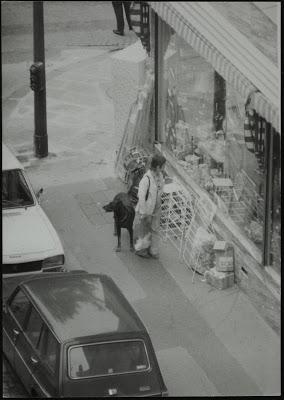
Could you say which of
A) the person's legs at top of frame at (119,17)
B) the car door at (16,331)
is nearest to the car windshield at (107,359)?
the car door at (16,331)

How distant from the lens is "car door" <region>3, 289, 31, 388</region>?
10234 millimetres

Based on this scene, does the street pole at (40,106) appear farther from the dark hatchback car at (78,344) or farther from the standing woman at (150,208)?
the dark hatchback car at (78,344)

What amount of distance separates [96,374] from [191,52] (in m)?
6.23

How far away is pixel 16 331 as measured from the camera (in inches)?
411

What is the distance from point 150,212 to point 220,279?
139 centimetres

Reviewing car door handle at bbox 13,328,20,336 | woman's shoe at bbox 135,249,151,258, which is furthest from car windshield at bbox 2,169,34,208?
car door handle at bbox 13,328,20,336

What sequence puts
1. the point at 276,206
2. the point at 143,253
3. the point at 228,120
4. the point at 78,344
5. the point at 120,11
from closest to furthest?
the point at 78,344, the point at 276,206, the point at 228,120, the point at 143,253, the point at 120,11

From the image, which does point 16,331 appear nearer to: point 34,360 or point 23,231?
point 34,360

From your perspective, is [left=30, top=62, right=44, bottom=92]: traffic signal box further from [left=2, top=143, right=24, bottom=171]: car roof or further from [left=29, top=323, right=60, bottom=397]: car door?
[left=29, top=323, right=60, bottom=397]: car door

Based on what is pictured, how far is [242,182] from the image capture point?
42.7 feet

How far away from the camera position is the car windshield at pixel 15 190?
13133 millimetres

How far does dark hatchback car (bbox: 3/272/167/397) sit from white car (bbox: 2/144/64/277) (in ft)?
4.08

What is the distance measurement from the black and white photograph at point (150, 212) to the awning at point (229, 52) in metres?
0.02

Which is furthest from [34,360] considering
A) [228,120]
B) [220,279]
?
[228,120]
